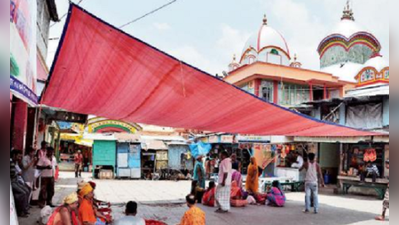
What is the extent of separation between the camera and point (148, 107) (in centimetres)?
689

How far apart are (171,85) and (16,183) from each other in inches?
152

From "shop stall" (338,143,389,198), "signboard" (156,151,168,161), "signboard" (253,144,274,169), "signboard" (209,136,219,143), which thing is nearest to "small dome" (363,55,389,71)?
"shop stall" (338,143,389,198)

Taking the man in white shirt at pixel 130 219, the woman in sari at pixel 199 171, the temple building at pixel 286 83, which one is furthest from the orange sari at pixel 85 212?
the temple building at pixel 286 83

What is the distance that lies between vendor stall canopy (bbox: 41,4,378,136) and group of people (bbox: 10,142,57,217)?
1.58 m

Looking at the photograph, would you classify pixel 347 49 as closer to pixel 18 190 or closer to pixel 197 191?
pixel 197 191

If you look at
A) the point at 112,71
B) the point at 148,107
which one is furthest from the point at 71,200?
the point at 148,107

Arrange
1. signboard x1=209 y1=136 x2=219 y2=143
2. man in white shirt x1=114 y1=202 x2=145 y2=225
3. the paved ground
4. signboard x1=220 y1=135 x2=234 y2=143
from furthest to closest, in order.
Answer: signboard x1=209 y1=136 x2=219 y2=143
signboard x1=220 y1=135 x2=234 y2=143
the paved ground
man in white shirt x1=114 y1=202 x2=145 y2=225

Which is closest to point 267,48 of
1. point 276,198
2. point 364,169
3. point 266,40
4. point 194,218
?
point 266,40

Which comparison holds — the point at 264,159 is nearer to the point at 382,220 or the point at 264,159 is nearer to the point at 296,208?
the point at 296,208

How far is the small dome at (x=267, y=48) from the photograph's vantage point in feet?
92.0

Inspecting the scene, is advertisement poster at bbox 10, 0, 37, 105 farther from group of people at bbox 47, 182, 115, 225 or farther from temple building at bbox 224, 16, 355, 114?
temple building at bbox 224, 16, 355, 114

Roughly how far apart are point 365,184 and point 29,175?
1166 cm

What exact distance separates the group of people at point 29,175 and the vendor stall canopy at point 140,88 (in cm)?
158

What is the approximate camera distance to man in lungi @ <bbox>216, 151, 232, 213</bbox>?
8.79 meters
